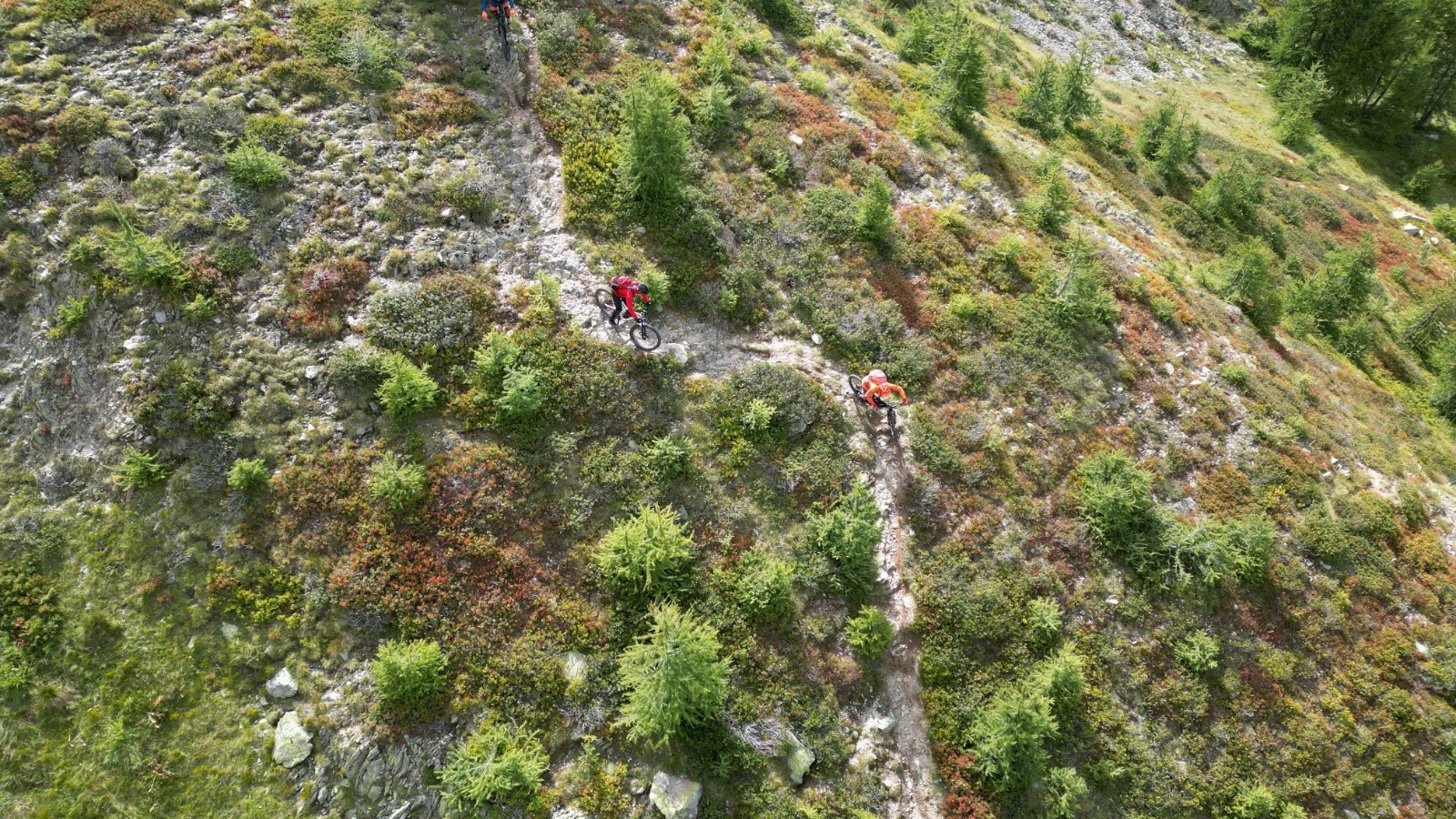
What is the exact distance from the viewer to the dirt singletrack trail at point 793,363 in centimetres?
1616

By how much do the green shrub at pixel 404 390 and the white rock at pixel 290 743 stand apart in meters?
7.88

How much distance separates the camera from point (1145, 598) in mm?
18641

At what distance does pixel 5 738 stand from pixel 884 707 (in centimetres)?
2083

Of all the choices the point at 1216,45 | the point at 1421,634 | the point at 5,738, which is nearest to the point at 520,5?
the point at 5,738

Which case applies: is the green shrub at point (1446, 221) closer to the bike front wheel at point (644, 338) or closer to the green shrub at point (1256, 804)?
the green shrub at point (1256, 804)

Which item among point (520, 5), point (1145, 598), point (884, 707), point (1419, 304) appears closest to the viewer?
point (884, 707)

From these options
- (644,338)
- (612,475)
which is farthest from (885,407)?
(612,475)

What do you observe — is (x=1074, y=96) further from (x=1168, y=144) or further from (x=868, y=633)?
(x=868, y=633)

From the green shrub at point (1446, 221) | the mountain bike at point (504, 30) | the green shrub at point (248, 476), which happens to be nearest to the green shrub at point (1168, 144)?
the green shrub at point (1446, 221)

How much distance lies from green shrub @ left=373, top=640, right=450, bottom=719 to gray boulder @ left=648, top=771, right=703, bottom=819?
229 inches

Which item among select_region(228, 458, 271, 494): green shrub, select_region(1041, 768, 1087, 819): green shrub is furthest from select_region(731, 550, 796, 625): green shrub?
select_region(228, 458, 271, 494): green shrub

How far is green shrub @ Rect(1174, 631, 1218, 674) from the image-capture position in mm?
17828

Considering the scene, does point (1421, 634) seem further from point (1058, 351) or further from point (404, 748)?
point (404, 748)

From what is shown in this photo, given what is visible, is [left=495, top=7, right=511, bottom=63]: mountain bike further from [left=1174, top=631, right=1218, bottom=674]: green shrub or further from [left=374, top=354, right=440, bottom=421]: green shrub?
[left=1174, top=631, right=1218, bottom=674]: green shrub
